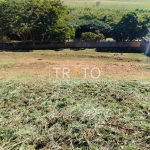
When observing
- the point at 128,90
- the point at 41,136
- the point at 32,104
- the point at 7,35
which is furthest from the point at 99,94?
the point at 7,35

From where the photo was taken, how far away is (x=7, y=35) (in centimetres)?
2477

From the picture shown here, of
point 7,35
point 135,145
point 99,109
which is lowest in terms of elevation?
point 135,145

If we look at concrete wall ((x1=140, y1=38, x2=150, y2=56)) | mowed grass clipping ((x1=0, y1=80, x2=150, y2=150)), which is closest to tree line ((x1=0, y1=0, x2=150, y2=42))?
concrete wall ((x1=140, y1=38, x2=150, y2=56))

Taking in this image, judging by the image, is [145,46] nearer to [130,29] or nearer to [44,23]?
[130,29]

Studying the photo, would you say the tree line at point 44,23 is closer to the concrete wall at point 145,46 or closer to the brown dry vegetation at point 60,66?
the concrete wall at point 145,46

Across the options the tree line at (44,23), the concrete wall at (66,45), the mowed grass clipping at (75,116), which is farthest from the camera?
the concrete wall at (66,45)

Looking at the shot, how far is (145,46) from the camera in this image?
78.1ft

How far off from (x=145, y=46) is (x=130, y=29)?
2.42 metres

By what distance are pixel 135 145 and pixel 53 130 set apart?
2.09m

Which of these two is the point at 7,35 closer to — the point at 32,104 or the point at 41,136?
the point at 32,104

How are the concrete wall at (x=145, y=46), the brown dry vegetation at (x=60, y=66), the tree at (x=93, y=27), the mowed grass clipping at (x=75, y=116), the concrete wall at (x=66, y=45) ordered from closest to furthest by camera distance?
the mowed grass clipping at (x=75, y=116), the brown dry vegetation at (x=60, y=66), the concrete wall at (x=145, y=46), the concrete wall at (x=66, y=45), the tree at (x=93, y=27)

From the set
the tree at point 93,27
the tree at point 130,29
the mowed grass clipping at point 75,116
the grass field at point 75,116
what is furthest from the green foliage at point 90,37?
the mowed grass clipping at point 75,116

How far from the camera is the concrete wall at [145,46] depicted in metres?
23.0

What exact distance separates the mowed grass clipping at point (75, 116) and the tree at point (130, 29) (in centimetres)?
1622
